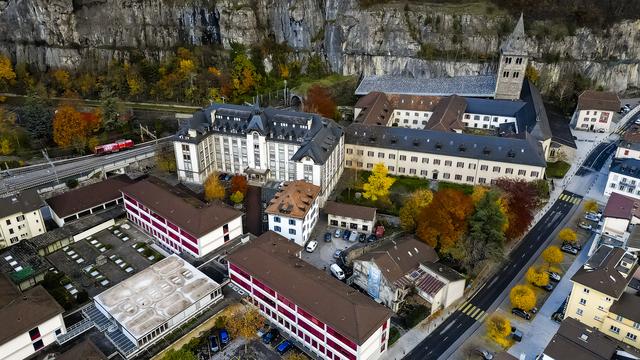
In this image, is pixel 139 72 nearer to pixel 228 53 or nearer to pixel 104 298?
pixel 228 53

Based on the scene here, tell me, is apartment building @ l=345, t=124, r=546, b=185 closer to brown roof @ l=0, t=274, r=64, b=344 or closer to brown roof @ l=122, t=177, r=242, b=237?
brown roof @ l=122, t=177, r=242, b=237

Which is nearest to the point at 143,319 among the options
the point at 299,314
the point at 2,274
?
the point at 299,314

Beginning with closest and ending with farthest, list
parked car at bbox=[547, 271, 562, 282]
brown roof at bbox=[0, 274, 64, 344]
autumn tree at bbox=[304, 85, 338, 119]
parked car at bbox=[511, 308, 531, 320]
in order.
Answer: brown roof at bbox=[0, 274, 64, 344] < parked car at bbox=[511, 308, 531, 320] < parked car at bbox=[547, 271, 562, 282] < autumn tree at bbox=[304, 85, 338, 119]

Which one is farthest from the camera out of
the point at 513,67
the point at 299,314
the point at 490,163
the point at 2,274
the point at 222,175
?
the point at 513,67

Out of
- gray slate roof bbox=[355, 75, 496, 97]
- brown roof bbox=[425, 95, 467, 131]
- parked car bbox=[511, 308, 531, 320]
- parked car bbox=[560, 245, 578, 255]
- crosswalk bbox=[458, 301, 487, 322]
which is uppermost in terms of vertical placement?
gray slate roof bbox=[355, 75, 496, 97]

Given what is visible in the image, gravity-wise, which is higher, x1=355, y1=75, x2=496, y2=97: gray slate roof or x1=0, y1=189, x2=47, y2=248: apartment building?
x1=355, y1=75, x2=496, y2=97: gray slate roof

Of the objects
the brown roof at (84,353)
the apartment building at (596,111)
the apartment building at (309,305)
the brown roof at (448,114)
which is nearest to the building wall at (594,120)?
the apartment building at (596,111)

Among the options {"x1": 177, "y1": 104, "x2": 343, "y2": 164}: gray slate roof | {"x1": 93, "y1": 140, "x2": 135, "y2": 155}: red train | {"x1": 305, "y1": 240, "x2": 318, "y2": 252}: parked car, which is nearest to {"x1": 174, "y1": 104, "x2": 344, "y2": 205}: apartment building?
{"x1": 177, "y1": 104, "x2": 343, "y2": 164}: gray slate roof
